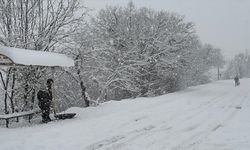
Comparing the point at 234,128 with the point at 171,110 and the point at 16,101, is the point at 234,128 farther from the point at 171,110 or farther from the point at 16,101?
the point at 16,101

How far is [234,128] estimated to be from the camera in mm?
12906

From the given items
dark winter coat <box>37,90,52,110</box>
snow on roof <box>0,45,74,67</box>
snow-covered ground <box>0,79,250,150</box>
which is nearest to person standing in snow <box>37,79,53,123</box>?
dark winter coat <box>37,90,52,110</box>

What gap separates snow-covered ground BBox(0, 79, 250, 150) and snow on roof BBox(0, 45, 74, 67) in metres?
2.45

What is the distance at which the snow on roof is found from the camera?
1329cm

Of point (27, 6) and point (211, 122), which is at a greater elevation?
point (27, 6)

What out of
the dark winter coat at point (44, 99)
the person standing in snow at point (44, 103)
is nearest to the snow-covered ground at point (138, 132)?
the person standing in snow at point (44, 103)

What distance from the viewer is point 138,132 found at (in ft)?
39.4

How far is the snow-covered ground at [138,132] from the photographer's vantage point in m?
10.0

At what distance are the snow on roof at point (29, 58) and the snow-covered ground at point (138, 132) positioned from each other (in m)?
2.45

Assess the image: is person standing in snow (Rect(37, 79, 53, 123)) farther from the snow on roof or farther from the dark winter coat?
the snow on roof

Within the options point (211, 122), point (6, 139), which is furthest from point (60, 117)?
point (211, 122)

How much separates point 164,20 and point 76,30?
66.6ft

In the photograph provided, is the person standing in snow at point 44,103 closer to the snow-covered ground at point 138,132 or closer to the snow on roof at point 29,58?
the snow-covered ground at point 138,132

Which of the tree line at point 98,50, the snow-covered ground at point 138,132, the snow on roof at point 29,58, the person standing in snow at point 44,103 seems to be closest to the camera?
the snow-covered ground at point 138,132
